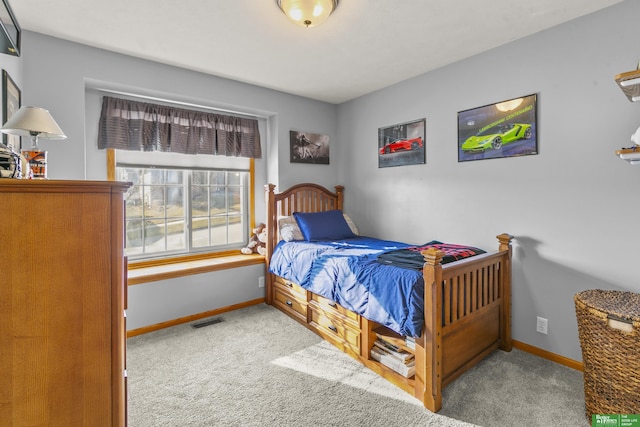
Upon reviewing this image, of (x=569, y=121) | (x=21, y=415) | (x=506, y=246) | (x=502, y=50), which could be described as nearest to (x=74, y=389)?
(x=21, y=415)

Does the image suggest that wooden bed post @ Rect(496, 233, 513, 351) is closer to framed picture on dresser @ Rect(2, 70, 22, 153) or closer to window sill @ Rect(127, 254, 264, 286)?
window sill @ Rect(127, 254, 264, 286)

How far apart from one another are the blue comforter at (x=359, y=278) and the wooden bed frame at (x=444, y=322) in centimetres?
10

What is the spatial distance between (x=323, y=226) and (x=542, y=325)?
83.1 inches

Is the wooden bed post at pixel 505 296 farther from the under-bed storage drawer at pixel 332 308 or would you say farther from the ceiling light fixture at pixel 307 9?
the ceiling light fixture at pixel 307 9

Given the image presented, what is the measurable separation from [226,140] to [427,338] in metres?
2.93

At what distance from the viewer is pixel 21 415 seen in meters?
0.98

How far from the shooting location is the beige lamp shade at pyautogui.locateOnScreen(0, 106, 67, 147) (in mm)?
1613

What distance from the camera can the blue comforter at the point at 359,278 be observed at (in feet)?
6.31

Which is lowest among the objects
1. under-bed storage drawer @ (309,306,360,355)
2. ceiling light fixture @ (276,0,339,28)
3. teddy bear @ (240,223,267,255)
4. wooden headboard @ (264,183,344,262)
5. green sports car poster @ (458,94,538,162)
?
under-bed storage drawer @ (309,306,360,355)

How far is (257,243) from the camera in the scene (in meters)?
3.84

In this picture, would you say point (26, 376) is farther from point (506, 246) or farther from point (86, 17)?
point (506, 246)

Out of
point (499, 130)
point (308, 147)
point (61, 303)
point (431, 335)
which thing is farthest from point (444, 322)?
point (308, 147)

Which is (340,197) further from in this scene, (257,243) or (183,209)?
(183,209)

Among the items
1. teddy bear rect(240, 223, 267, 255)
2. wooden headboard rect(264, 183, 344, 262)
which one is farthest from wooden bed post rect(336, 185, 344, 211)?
teddy bear rect(240, 223, 267, 255)
